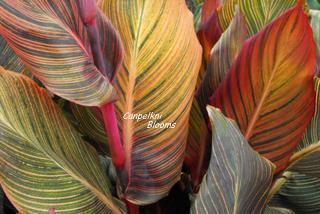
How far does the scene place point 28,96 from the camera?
1.88 feet

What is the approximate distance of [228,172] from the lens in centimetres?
53

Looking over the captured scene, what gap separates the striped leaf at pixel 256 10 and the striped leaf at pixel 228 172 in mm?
338

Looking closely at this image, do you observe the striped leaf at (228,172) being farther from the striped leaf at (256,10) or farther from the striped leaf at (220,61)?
the striped leaf at (256,10)

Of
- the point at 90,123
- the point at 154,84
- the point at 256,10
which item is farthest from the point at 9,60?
the point at 256,10

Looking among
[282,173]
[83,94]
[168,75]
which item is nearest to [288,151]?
[282,173]

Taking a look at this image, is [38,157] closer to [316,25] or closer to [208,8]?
[208,8]

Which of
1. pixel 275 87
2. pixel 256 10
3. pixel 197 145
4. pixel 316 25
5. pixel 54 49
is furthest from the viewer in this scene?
pixel 316 25

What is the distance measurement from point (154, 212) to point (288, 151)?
0.24 m

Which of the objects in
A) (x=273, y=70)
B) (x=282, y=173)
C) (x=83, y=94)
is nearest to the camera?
(x=83, y=94)

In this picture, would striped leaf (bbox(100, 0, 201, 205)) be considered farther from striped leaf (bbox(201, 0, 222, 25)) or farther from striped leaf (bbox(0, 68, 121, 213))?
striped leaf (bbox(201, 0, 222, 25))

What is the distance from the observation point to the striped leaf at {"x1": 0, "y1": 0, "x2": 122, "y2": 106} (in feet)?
1.58

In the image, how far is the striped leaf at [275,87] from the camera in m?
0.56

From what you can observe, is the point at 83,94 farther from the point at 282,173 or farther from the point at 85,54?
the point at 282,173

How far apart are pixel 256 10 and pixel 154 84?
307 millimetres
